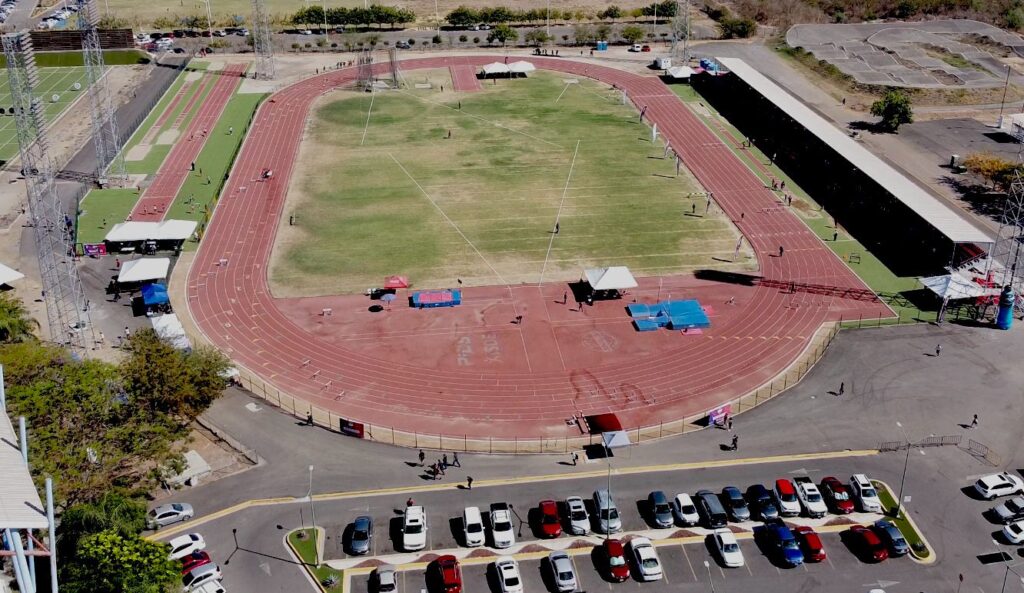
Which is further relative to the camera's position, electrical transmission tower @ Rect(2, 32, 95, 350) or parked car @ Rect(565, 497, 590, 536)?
electrical transmission tower @ Rect(2, 32, 95, 350)

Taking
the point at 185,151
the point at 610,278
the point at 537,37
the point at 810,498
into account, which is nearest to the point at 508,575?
the point at 810,498

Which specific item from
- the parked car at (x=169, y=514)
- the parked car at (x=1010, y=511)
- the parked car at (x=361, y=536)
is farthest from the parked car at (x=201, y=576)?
the parked car at (x=1010, y=511)

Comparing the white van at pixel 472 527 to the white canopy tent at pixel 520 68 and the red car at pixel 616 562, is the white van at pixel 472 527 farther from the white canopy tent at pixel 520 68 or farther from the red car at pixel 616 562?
the white canopy tent at pixel 520 68

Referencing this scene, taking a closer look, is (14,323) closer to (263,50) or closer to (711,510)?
(711,510)

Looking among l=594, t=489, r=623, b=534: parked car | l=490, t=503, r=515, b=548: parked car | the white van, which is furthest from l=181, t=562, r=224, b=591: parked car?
l=594, t=489, r=623, b=534: parked car

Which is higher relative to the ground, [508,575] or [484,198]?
[484,198]

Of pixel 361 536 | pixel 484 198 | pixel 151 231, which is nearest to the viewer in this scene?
pixel 361 536

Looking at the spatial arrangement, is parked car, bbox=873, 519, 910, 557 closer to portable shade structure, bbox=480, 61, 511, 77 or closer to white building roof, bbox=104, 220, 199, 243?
white building roof, bbox=104, 220, 199, 243
